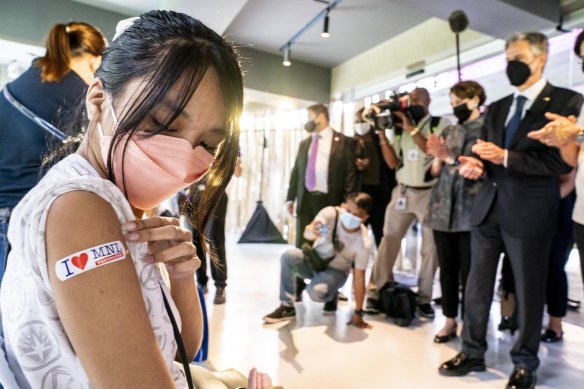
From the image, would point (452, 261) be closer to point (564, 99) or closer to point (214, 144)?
point (564, 99)

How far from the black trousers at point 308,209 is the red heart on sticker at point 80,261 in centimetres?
299

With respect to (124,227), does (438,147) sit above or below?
above

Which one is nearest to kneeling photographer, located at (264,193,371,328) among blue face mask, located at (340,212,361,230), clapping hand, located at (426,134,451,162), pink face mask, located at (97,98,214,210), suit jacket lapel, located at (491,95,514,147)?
blue face mask, located at (340,212,361,230)

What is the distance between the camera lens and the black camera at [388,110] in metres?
2.81

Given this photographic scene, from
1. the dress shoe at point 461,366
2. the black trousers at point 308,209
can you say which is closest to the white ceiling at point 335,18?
the black trousers at point 308,209

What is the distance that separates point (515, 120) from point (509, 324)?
1.49m

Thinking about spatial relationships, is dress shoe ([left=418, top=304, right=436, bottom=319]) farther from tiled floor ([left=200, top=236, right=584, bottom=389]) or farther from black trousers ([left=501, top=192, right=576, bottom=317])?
black trousers ([left=501, top=192, right=576, bottom=317])

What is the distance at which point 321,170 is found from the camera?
11.3 ft

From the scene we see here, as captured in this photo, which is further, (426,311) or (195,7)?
(195,7)

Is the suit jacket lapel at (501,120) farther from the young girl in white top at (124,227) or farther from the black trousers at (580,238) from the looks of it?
the young girl in white top at (124,227)

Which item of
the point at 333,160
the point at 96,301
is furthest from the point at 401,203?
the point at 96,301

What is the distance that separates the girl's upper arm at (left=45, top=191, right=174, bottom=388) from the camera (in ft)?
1.52

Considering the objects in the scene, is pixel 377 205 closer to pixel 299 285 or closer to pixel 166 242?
pixel 299 285

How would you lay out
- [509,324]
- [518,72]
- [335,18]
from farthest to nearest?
1. [335,18]
2. [509,324]
3. [518,72]
